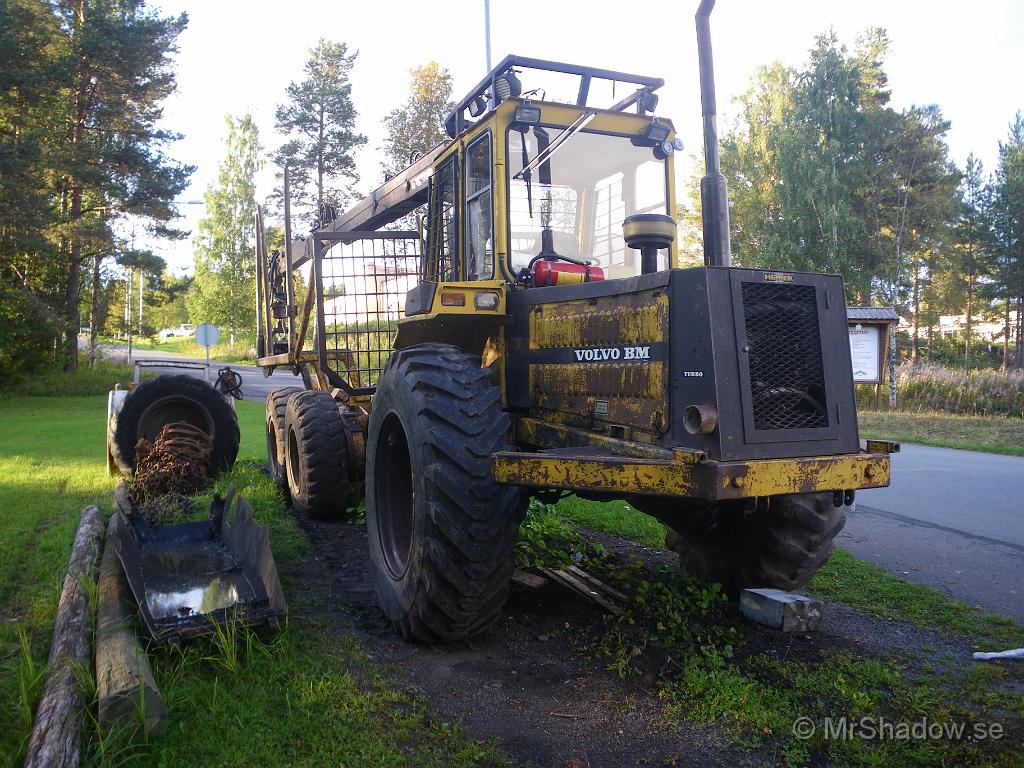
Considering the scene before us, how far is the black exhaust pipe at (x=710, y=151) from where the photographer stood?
4.16 m

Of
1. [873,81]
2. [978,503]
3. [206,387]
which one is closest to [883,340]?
[978,503]

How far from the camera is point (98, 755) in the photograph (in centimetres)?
298

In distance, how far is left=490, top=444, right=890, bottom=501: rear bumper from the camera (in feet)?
11.2

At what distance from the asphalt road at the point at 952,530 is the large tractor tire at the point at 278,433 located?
554 cm

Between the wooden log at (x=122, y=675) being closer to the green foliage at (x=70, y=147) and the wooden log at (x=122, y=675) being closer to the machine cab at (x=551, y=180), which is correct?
the machine cab at (x=551, y=180)

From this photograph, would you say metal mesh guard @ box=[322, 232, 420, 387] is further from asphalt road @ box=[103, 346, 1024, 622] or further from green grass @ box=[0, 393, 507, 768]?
asphalt road @ box=[103, 346, 1024, 622]

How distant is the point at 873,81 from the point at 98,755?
36422mm

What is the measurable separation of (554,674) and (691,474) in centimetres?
127

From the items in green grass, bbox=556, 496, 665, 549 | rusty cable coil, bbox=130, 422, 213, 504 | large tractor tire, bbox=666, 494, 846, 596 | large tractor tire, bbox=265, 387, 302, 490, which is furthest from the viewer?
large tractor tire, bbox=265, 387, 302, 490

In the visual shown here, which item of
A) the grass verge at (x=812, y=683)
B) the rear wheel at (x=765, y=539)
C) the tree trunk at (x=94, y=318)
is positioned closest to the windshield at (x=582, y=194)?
the rear wheel at (x=765, y=539)

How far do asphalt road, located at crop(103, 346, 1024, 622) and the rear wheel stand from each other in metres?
1.44

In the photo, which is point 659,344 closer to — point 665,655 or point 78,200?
point 665,655

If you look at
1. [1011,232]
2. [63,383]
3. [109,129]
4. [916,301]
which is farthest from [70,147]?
[1011,232]

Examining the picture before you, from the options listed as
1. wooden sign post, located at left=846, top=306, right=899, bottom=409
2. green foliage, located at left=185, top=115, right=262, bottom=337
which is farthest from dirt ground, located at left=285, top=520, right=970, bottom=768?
green foliage, located at left=185, top=115, right=262, bottom=337
